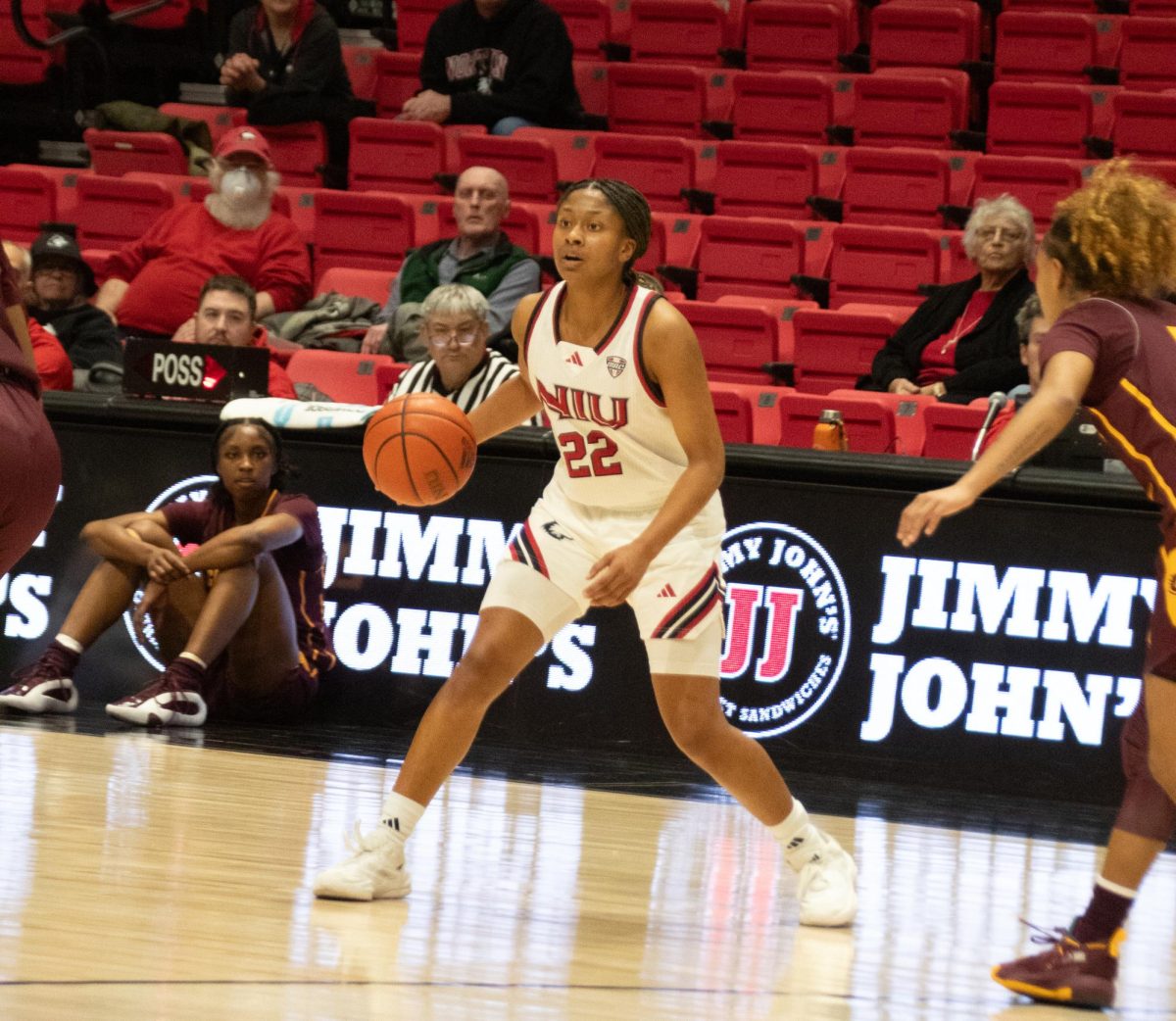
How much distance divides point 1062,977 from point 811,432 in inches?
167

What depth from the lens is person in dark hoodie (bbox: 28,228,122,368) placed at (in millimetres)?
8219

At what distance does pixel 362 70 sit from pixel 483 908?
8.09 meters

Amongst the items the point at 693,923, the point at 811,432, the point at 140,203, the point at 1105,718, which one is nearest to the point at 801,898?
the point at 693,923

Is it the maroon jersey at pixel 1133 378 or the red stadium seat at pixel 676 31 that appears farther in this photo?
the red stadium seat at pixel 676 31

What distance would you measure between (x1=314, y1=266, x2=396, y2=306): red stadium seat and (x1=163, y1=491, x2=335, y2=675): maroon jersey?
250 cm

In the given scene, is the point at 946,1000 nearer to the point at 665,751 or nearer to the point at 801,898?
the point at 801,898

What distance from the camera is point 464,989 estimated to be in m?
3.30

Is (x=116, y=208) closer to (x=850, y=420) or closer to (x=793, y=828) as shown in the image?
(x=850, y=420)

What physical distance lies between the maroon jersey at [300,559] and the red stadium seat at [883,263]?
3288mm

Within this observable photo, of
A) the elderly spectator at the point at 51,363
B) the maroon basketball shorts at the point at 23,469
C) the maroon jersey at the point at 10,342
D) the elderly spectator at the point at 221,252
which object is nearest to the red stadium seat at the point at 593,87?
the elderly spectator at the point at 221,252

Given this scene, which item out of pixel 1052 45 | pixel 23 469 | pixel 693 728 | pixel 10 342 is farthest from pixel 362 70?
pixel 23 469

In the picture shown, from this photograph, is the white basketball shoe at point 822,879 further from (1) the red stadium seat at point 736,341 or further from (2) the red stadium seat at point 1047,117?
(2) the red stadium seat at point 1047,117

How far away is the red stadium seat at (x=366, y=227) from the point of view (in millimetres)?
9609

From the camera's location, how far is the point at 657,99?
10680 mm
